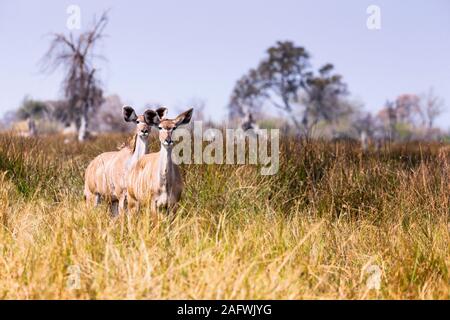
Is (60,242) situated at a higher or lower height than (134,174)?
lower

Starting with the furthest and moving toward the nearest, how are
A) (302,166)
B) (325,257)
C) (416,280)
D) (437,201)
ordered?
(302,166) → (437,201) → (325,257) → (416,280)

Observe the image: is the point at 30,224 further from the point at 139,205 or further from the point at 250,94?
the point at 250,94

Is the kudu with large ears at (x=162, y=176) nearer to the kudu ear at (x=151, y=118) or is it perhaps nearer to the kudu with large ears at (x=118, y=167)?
the kudu ear at (x=151, y=118)

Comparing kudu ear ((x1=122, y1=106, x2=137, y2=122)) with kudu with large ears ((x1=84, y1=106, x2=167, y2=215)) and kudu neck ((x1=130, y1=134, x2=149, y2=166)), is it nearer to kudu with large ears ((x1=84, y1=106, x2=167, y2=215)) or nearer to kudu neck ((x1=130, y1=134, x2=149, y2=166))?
kudu with large ears ((x1=84, y1=106, x2=167, y2=215))

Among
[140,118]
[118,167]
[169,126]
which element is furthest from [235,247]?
[118,167]

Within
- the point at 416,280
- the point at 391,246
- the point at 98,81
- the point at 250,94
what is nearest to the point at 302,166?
the point at 391,246

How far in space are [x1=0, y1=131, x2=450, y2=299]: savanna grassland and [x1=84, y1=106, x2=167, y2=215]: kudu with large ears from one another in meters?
0.32

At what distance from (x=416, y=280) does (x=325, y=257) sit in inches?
27.6

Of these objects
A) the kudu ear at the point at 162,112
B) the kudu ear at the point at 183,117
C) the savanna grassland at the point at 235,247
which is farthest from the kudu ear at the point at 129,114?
the savanna grassland at the point at 235,247

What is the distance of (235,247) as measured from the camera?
412cm

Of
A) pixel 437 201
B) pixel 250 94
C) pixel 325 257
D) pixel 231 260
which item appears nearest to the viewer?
pixel 231 260

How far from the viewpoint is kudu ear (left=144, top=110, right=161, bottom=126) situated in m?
5.12

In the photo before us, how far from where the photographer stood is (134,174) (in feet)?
17.6

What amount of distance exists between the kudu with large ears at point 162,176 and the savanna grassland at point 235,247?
166 millimetres
